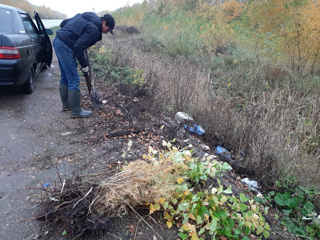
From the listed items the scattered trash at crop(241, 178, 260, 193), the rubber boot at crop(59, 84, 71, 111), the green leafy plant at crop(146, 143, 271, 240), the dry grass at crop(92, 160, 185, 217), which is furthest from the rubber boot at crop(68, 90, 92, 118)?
the scattered trash at crop(241, 178, 260, 193)

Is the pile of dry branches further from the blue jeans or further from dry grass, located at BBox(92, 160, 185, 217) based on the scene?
the blue jeans

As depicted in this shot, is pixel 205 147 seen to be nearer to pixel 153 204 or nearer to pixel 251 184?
pixel 251 184

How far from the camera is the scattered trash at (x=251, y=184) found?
324 centimetres

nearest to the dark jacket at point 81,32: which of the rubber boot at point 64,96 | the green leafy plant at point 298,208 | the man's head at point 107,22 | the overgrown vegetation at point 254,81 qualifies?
the man's head at point 107,22

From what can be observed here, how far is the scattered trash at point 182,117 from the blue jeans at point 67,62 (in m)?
2.00

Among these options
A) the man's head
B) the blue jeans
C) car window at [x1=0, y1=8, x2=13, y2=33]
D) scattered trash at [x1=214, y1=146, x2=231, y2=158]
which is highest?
the man's head

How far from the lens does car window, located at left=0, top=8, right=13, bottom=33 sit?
409 cm

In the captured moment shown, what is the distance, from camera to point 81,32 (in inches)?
Result: 142

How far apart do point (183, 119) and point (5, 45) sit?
3.38 metres

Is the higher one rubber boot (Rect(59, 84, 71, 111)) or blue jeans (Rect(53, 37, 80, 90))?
blue jeans (Rect(53, 37, 80, 90))

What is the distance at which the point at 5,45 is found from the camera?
148 inches

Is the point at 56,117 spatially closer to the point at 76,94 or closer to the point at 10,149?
the point at 76,94

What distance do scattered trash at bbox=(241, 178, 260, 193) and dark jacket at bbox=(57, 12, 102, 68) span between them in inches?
126

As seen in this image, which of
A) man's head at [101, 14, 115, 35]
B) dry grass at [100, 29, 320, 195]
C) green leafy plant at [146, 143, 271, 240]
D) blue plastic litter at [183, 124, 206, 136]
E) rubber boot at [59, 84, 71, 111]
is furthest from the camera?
blue plastic litter at [183, 124, 206, 136]
